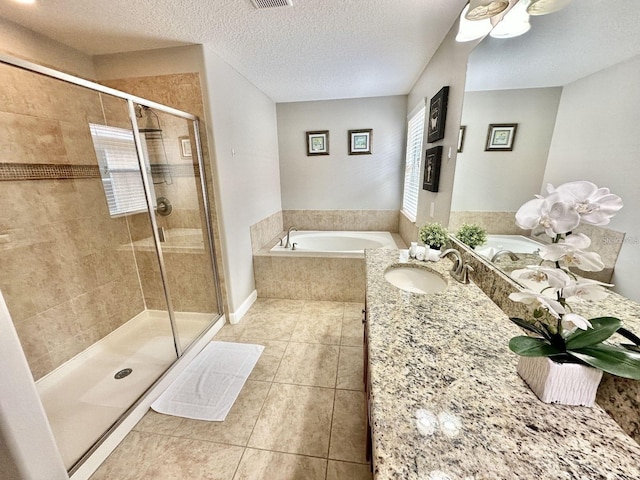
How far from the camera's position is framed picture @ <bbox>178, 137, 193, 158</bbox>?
2.16 metres

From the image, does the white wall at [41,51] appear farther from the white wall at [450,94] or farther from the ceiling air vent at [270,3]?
the white wall at [450,94]

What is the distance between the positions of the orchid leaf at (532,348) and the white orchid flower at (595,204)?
1.07 ft

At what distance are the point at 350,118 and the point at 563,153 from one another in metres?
3.05

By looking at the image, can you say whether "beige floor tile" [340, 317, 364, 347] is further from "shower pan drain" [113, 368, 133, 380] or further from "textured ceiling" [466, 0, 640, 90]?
"textured ceiling" [466, 0, 640, 90]

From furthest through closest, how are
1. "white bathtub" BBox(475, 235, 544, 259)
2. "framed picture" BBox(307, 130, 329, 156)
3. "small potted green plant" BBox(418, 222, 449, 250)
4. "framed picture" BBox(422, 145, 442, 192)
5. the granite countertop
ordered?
"framed picture" BBox(307, 130, 329, 156) < "framed picture" BBox(422, 145, 442, 192) < "small potted green plant" BBox(418, 222, 449, 250) < "white bathtub" BBox(475, 235, 544, 259) < the granite countertop

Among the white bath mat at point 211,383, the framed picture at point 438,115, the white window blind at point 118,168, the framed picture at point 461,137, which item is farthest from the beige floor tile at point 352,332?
the white window blind at point 118,168

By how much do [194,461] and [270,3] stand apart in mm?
2618

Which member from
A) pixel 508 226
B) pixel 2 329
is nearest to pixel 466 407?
pixel 508 226

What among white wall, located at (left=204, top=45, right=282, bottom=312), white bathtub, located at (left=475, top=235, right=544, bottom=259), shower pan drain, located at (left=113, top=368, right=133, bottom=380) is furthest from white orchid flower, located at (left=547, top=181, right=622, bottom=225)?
shower pan drain, located at (left=113, top=368, right=133, bottom=380)

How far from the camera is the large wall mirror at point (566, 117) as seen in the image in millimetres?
623

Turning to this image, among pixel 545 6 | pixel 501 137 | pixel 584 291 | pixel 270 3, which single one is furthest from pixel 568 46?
pixel 270 3

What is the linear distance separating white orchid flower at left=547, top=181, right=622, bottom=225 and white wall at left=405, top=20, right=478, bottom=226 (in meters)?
1.12

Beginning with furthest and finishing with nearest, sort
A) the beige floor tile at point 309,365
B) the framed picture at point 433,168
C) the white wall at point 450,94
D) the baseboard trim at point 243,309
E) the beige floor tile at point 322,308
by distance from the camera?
the beige floor tile at point 322,308, the baseboard trim at point 243,309, the framed picture at point 433,168, the beige floor tile at point 309,365, the white wall at point 450,94

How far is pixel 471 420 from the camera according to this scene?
0.60 metres
